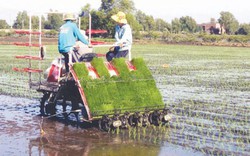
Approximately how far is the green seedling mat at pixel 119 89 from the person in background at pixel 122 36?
1.82 ft

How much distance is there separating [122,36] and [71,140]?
3445mm

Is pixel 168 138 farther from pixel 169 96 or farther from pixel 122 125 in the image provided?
pixel 169 96

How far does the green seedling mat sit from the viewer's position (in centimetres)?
1148

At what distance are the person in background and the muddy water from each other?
2.26 meters

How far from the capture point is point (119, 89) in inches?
470

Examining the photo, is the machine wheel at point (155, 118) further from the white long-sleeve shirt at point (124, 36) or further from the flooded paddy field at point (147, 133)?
the white long-sleeve shirt at point (124, 36)

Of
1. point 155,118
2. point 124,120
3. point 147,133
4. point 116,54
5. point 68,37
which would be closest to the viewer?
point 147,133

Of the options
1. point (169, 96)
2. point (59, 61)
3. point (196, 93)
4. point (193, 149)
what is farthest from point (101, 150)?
point (196, 93)

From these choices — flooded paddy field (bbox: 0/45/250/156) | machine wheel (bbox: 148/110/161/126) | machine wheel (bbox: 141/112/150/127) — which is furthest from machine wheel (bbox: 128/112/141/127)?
machine wheel (bbox: 148/110/161/126)

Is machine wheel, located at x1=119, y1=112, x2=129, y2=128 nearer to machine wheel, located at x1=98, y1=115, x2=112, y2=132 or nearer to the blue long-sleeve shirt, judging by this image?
machine wheel, located at x1=98, y1=115, x2=112, y2=132

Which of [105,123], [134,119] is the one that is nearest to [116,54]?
[134,119]

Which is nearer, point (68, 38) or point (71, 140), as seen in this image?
point (71, 140)

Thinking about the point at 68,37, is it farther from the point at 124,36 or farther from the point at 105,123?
the point at 105,123

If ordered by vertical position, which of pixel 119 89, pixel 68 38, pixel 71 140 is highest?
pixel 68 38
